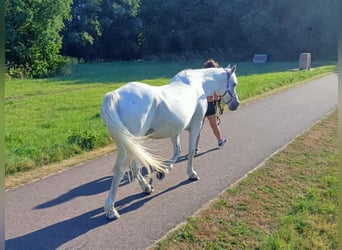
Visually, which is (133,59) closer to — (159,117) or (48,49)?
(48,49)

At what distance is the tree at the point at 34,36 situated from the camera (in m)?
29.7

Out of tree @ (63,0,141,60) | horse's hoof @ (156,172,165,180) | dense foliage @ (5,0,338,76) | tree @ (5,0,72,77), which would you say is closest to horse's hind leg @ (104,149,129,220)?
horse's hoof @ (156,172,165,180)

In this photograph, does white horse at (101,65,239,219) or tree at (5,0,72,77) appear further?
tree at (5,0,72,77)

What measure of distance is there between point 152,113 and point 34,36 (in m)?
28.7

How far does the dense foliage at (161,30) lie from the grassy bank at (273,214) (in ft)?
86.6

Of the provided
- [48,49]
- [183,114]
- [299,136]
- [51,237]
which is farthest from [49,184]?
[48,49]

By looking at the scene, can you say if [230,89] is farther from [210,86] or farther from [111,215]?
[111,215]

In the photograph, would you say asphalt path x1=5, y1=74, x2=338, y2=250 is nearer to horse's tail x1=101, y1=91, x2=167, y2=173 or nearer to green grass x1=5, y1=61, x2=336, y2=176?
green grass x1=5, y1=61, x2=336, y2=176

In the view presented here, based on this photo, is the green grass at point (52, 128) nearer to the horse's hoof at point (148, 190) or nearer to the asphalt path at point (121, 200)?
the asphalt path at point (121, 200)

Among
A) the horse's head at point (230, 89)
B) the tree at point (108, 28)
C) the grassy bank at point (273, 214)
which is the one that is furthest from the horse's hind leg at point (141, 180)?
the tree at point (108, 28)

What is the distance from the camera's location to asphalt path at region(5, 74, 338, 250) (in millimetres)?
4414

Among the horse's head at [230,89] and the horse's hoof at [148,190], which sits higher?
the horse's head at [230,89]

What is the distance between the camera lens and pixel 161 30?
4900 cm

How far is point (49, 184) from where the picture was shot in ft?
19.9
